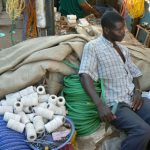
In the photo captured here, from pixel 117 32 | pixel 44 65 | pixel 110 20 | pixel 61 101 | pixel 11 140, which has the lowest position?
pixel 11 140

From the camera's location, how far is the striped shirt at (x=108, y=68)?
10.8ft

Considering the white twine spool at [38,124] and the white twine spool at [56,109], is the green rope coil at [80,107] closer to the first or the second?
the white twine spool at [56,109]

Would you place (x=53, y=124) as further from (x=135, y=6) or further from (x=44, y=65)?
(x=135, y=6)

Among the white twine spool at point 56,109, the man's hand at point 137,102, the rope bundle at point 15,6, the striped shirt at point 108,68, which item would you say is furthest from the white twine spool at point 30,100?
the rope bundle at point 15,6

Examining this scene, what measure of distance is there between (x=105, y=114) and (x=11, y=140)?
933 millimetres

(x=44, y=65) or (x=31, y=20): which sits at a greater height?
(x=44, y=65)

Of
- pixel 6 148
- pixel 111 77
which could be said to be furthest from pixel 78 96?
pixel 6 148

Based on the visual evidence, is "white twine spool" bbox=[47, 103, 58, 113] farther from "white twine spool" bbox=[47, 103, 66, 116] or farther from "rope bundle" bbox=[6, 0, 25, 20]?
"rope bundle" bbox=[6, 0, 25, 20]

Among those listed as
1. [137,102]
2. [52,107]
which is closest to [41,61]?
[52,107]

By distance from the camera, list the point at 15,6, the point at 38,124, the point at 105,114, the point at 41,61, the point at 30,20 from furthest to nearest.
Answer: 1. the point at 30,20
2. the point at 15,6
3. the point at 41,61
4. the point at 105,114
5. the point at 38,124

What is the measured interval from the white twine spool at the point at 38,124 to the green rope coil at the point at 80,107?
41 cm

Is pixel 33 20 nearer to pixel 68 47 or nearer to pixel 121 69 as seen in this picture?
pixel 68 47

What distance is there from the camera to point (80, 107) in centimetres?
328

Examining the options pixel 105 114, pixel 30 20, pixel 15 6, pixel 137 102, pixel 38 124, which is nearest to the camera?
pixel 38 124
